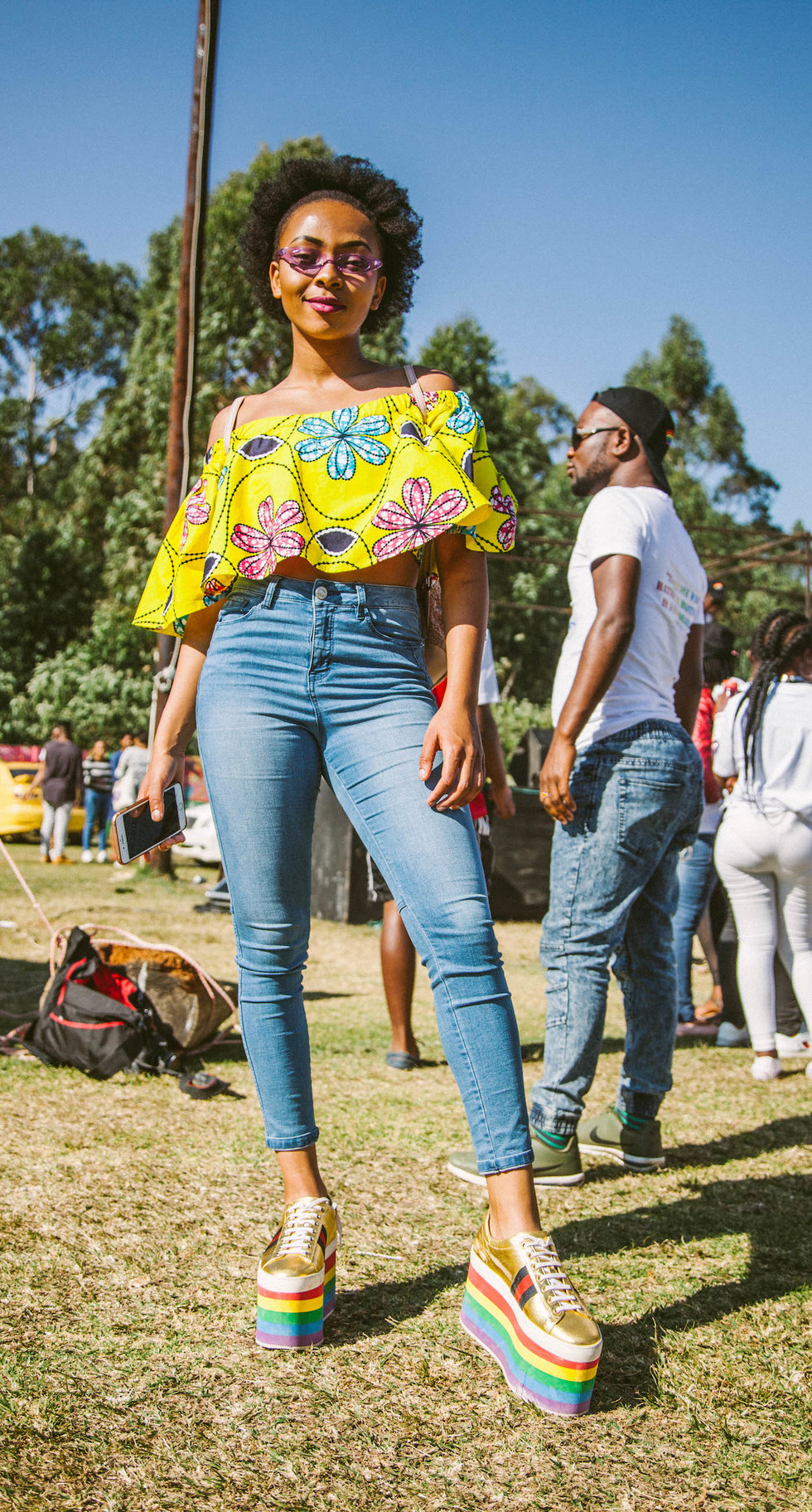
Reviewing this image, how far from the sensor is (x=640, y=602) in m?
2.96

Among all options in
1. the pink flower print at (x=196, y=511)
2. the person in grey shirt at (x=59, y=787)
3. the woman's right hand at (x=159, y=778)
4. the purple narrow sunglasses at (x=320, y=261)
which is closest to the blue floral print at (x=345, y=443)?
the pink flower print at (x=196, y=511)

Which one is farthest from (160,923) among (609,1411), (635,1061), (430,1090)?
(609,1411)

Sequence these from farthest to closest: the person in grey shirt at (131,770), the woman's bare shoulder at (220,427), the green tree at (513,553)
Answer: the green tree at (513,553) → the person in grey shirt at (131,770) → the woman's bare shoulder at (220,427)

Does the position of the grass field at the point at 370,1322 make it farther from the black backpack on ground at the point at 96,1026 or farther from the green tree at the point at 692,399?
the green tree at the point at 692,399

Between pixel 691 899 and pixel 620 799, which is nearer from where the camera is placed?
pixel 620 799

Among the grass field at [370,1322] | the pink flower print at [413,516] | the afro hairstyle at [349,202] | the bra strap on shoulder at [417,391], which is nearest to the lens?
the grass field at [370,1322]

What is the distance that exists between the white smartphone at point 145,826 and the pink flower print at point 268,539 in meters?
0.50

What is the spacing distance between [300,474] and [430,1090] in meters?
2.52

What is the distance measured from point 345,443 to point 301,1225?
4.59 ft

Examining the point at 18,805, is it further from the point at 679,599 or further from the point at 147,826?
the point at 147,826

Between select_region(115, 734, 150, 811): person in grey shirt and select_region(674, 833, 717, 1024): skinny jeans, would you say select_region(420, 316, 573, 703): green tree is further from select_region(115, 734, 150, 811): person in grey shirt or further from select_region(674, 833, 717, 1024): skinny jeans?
select_region(674, 833, 717, 1024): skinny jeans

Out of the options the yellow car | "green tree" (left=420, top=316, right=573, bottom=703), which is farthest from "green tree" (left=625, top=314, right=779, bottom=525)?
the yellow car

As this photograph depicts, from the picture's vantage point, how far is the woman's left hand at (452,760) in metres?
1.84

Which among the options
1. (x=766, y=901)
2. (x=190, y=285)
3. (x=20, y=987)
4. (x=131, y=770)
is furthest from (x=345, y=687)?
(x=131, y=770)
